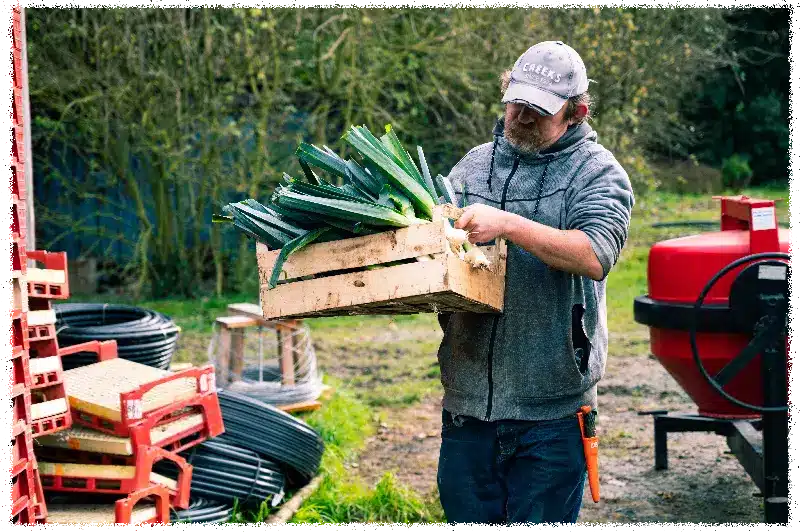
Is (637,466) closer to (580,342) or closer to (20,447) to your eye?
(580,342)

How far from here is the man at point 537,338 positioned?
317 centimetres

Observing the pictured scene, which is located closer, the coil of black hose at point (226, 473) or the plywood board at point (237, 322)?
the coil of black hose at point (226, 473)

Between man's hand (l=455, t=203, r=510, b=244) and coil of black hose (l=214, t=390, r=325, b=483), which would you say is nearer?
man's hand (l=455, t=203, r=510, b=244)

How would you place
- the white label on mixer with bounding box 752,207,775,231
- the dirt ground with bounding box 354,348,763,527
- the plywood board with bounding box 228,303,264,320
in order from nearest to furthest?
1. the white label on mixer with bounding box 752,207,775,231
2. the dirt ground with bounding box 354,348,763,527
3. the plywood board with bounding box 228,303,264,320

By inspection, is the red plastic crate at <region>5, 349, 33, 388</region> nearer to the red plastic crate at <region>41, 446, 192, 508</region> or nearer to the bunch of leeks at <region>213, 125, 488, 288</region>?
the red plastic crate at <region>41, 446, 192, 508</region>

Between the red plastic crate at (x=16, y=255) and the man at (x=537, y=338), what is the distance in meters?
1.61

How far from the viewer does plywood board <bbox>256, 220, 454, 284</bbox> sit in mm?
2807

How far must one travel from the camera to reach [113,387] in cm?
466

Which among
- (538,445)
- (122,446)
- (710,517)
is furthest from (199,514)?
(710,517)

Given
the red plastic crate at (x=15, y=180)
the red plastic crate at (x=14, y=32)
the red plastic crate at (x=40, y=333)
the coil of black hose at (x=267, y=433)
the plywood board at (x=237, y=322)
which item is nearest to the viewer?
the red plastic crate at (x=14, y=32)

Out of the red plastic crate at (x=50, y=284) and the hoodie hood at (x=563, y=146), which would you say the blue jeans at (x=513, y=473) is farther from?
the red plastic crate at (x=50, y=284)

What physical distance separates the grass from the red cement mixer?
14.8 inches

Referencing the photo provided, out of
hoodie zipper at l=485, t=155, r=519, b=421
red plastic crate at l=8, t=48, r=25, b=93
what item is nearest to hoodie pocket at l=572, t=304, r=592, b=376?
hoodie zipper at l=485, t=155, r=519, b=421

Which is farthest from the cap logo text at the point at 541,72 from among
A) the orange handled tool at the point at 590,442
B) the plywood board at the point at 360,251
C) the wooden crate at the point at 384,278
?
the orange handled tool at the point at 590,442
